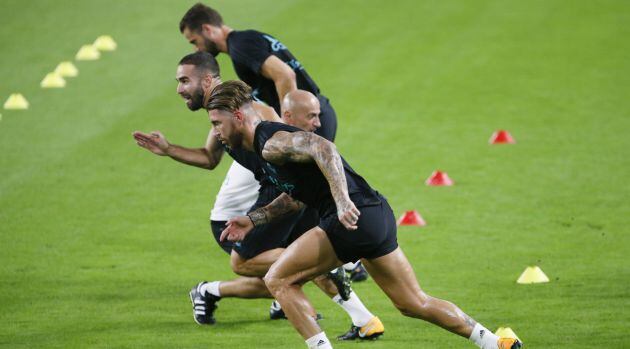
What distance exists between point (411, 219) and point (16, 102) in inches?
257

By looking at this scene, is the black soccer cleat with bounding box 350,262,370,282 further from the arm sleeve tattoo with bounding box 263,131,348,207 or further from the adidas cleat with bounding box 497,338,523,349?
the arm sleeve tattoo with bounding box 263,131,348,207

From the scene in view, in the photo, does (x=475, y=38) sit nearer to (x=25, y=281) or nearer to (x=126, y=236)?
(x=126, y=236)

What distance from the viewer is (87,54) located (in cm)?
1753

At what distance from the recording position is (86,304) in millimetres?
9250

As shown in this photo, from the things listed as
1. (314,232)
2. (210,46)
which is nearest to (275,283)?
(314,232)

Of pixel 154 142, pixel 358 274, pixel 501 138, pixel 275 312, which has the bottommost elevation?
pixel 501 138

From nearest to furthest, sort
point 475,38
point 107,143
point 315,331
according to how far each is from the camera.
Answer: point 315,331 → point 107,143 → point 475,38

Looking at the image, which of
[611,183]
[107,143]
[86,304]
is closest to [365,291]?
[86,304]

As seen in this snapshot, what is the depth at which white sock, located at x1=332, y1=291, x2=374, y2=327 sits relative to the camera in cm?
816

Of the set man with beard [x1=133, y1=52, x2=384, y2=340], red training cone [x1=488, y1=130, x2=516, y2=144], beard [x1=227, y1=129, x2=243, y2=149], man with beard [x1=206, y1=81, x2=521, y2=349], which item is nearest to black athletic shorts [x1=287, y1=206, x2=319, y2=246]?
man with beard [x1=133, y1=52, x2=384, y2=340]

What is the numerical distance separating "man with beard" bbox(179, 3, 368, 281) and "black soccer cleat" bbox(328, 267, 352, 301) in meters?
1.31

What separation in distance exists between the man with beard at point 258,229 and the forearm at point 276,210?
1.20 ft

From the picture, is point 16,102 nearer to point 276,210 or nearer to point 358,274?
point 358,274

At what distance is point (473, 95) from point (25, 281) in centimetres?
837
